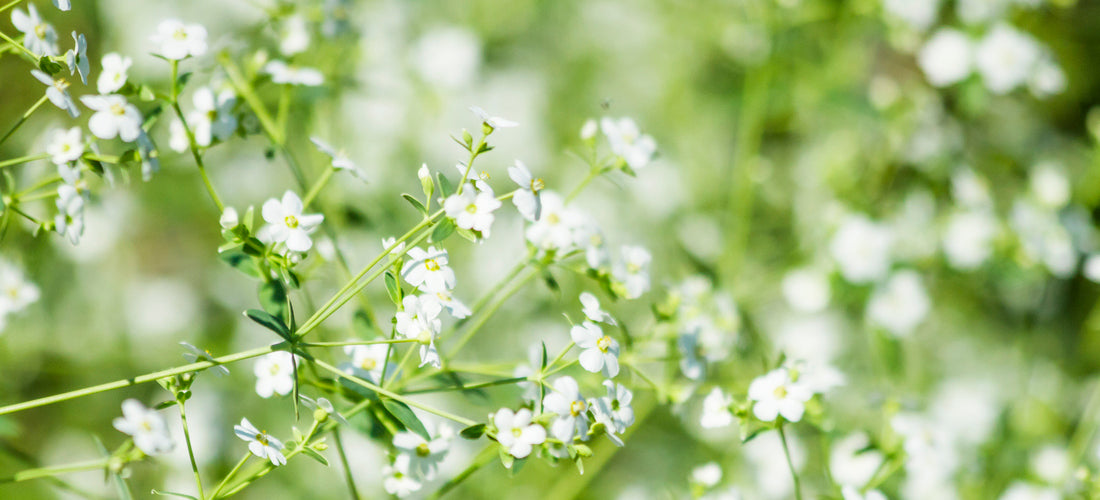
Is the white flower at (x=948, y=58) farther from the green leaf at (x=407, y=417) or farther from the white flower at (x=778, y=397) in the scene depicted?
the green leaf at (x=407, y=417)

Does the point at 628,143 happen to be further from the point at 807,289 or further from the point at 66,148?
the point at 807,289

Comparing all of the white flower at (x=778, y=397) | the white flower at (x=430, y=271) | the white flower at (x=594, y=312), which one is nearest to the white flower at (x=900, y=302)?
the white flower at (x=778, y=397)

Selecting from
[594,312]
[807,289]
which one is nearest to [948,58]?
[807,289]

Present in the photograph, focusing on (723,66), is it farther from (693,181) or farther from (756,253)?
(756,253)

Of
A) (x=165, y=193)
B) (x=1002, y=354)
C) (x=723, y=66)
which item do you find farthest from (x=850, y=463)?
(x=165, y=193)

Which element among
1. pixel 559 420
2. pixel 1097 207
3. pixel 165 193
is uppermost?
pixel 165 193

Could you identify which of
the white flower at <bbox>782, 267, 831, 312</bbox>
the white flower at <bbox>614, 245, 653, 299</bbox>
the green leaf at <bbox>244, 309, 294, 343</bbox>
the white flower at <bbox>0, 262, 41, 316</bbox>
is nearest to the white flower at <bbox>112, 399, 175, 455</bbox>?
the green leaf at <bbox>244, 309, 294, 343</bbox>

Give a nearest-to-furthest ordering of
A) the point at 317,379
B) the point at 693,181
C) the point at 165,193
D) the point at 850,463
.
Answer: the point at 317,379 < the point at 850,463 < the point at 165,193 < the point at 693,181
